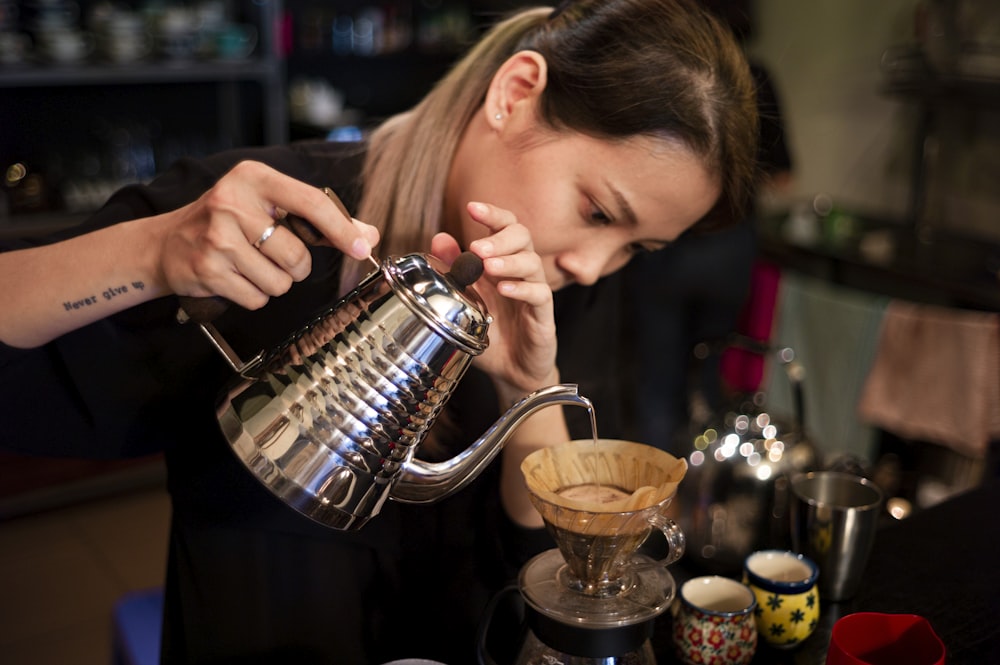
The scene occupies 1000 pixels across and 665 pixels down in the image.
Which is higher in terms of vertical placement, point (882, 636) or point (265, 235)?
point (265, 235)

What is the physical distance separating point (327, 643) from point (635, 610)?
56cm

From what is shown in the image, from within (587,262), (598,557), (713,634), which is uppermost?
(587,262)

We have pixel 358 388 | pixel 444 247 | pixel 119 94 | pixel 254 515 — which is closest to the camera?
pixel 358 388

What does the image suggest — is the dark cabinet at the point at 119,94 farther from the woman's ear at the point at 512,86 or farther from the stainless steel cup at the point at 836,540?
the stainless steel cup at the point at 836,540

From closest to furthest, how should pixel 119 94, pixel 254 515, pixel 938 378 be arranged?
pixel 254 515 → pixel 938 378 → pixel 119 94

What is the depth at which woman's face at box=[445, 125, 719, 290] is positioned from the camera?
106 centimetres

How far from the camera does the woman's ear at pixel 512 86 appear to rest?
1.13 meters

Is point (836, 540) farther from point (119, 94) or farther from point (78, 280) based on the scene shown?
point (119, 94)

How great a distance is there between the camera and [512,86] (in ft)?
3.77

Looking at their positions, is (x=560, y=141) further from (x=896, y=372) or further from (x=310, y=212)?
(x=896, y=372)

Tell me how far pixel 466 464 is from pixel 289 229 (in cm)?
26

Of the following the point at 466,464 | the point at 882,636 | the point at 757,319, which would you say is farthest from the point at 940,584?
the point at 757,319

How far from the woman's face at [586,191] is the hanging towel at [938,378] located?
1775mm

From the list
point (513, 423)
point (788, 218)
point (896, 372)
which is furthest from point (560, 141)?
point (788, 218)
